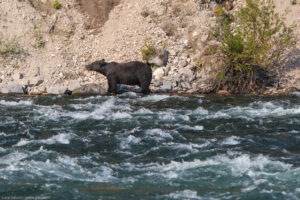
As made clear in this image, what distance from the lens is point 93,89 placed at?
18.5 m

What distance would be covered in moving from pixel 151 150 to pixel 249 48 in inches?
352

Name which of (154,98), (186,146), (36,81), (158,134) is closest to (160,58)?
(154,98)

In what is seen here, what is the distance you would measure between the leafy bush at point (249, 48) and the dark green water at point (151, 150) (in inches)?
105

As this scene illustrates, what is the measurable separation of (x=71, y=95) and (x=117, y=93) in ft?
6.02

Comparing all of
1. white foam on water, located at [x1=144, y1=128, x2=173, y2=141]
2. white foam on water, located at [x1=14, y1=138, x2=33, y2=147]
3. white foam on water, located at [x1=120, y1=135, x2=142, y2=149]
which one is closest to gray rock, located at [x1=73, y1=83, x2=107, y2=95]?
white foam on water, located at [x1=144, y1=128, x2=173, y2=141]

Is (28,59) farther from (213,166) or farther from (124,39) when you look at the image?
(213,166)

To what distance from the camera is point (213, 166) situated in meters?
8.78

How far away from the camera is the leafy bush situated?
1761 cm

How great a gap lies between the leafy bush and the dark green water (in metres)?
2.66

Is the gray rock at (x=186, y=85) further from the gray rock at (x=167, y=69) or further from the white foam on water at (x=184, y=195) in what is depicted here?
the white foam on water at (x=184, y=195)

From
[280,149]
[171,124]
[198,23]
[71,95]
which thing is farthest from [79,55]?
[280,149]

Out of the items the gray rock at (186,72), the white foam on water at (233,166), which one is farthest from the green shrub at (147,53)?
the white foam on water at (233,166)

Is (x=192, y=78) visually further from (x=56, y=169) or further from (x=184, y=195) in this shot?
(x=184, y=195)

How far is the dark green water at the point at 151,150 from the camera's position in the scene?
25.2ft
